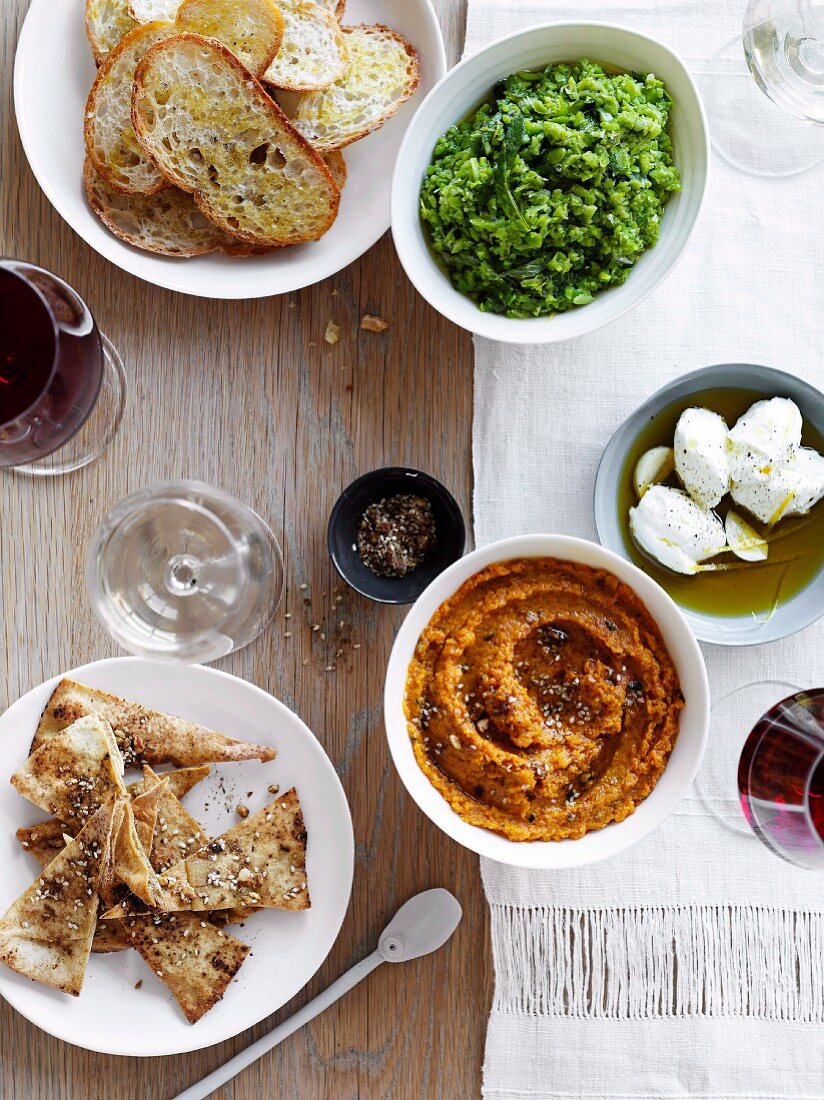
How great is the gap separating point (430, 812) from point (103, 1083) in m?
0.98

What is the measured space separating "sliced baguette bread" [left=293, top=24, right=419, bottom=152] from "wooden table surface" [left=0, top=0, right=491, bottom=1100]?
0.25 metres

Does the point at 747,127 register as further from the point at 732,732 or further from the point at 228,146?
the point at 732,732

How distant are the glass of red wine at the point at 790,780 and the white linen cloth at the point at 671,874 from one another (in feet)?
0.78

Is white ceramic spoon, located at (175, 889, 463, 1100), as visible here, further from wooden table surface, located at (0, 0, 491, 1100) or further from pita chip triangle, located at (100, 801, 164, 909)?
pita chip triangle, located at (100, 801, 164, 909)

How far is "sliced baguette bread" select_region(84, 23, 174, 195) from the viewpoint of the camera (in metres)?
1.74

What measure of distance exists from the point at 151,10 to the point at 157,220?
366 millimetres

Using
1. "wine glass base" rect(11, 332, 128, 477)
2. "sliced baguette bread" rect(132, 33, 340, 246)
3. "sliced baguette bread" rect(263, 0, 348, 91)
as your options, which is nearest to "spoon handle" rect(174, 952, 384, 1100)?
"wine glass base" rect(11, 332, 128, 477)

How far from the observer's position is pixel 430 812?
1.65 metres

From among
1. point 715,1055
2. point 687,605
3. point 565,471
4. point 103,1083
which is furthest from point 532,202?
point 103,1083

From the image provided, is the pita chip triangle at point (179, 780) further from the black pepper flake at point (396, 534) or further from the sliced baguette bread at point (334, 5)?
the sliced baguette bread at point (334, 5)

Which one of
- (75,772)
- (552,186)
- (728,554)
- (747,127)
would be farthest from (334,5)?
(75,772)

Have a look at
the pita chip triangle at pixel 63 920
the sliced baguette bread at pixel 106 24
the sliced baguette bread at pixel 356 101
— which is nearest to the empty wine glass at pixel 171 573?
the pita chip triangle at pixel 63 920

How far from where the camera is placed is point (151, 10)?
175 cm

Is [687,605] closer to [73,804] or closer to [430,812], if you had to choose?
[430,812]
